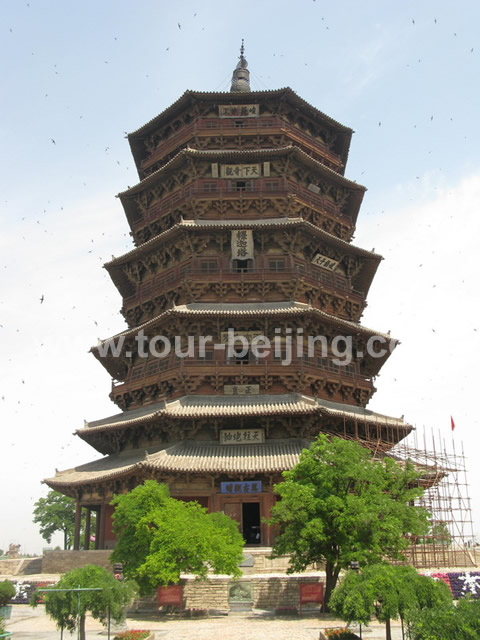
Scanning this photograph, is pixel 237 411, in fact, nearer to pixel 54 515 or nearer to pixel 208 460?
pixel 208 460

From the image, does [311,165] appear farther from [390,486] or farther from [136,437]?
[390,486]

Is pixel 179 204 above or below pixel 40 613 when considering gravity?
above

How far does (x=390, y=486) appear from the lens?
17.9m

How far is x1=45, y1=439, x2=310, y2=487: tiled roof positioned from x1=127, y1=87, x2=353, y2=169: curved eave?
1873cm

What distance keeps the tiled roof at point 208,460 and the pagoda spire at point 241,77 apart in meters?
25.1

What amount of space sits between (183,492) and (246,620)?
6.94 metres

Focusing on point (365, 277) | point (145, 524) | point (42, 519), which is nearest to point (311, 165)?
point (365, 277)

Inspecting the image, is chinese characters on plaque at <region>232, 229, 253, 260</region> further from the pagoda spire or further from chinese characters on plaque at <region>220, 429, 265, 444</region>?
the pagoda spire

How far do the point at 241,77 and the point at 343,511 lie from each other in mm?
32193

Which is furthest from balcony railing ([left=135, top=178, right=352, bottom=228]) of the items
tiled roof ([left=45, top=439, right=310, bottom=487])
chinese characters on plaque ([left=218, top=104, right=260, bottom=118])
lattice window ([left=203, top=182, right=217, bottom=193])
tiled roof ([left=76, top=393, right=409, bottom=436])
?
tiled roof ([left=45, top=439, right=310, bottom=487])

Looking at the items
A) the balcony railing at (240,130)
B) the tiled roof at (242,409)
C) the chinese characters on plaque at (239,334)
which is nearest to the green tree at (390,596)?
the tiled roof at (242,409)

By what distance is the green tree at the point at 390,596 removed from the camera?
439 inches

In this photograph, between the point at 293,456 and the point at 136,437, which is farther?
the point at 136,437

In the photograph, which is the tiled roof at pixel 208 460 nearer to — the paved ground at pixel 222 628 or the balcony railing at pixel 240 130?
the paved ground at pixel 222 628
